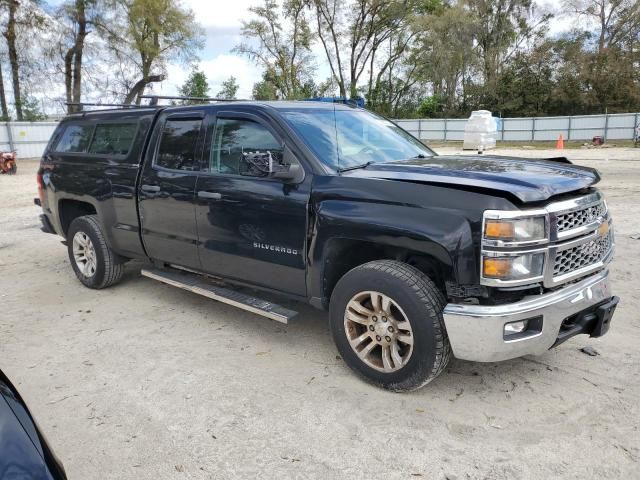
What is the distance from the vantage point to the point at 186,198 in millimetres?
4566

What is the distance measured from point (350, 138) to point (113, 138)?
259 cm

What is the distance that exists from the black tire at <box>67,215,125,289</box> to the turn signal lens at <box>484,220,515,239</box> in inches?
160

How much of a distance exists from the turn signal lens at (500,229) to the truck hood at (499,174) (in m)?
0.17

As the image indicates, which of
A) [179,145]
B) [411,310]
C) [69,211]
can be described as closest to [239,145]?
[179,145]

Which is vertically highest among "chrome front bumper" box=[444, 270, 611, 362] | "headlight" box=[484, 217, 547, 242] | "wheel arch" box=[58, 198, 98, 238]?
"headlight" box=[484, 217, 547, 242]

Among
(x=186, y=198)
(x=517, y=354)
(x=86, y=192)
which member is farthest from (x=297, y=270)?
(x=86, y=192)

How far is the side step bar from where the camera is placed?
4023mm

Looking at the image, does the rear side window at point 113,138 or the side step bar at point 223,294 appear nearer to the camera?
the side step bar at point 223,294

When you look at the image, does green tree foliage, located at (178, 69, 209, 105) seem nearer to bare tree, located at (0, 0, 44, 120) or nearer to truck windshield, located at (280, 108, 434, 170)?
bare tree, located at (0, 0, 44, 120)

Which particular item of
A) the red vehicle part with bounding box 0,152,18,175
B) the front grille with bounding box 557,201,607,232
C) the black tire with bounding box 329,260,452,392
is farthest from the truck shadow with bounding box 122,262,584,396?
the red vehicle part with bounding box 0,152,18,175

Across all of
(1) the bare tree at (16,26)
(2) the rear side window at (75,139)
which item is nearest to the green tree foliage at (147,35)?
(1) the bare tree at (16,26)

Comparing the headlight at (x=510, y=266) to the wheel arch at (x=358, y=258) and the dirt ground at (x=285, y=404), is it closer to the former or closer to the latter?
the wheel arch at (x=358, y=258)

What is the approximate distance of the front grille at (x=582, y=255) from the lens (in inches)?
126

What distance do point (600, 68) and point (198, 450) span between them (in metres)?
47.4
